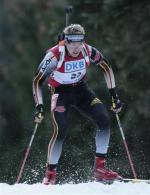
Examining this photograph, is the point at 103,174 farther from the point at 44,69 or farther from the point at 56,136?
the point at 44,69

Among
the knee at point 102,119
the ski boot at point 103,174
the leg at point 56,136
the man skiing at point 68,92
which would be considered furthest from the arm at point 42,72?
the ski boot at point 103,174

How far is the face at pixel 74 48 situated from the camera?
10.7 meters

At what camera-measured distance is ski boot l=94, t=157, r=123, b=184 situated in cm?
1082

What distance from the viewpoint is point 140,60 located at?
684 inches

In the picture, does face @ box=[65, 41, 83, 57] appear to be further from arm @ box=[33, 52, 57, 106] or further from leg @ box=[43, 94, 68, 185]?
leg @ box=[43, 94, 68, 185]

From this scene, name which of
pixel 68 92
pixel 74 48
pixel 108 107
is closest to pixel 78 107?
pixel 68 92

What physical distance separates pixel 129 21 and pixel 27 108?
687 cm

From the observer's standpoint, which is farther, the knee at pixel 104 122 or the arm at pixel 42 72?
the knee at pixel 104 122

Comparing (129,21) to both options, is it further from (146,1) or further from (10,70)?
(10,70)

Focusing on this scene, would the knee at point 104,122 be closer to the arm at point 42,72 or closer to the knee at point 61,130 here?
the knee at point 61,130

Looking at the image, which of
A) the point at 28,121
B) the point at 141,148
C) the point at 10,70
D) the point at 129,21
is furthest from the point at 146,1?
the point at 10,70

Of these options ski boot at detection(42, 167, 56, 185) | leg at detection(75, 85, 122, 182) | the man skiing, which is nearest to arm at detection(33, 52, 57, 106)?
the man skiing

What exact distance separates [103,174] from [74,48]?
166 cm

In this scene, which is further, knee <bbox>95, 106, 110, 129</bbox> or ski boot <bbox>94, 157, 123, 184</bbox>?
knee <bbox>95, 106, 110, 129</bbox>
